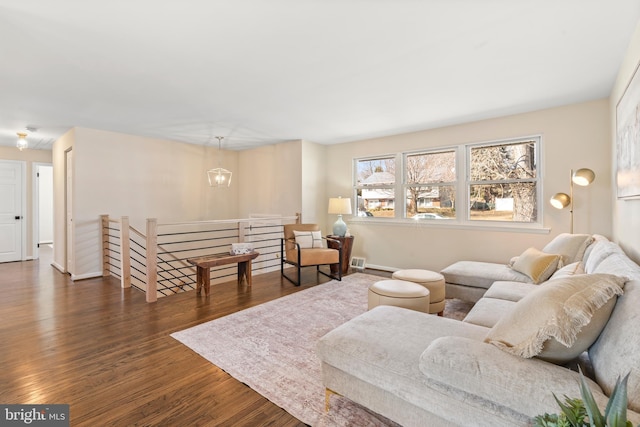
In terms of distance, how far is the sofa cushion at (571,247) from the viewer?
2924 millimetres

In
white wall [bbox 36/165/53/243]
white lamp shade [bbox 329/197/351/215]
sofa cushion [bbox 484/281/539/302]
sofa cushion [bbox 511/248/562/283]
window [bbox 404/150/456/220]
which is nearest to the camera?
sofa cushion [bbox 484/281/539/302]

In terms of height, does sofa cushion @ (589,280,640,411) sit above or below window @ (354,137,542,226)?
below

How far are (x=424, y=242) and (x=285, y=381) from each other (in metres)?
3.51

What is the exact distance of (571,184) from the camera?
3619 millimetres

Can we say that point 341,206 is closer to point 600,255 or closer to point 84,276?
point 600,255

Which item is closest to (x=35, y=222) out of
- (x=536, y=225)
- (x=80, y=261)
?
(x=80, y=261)

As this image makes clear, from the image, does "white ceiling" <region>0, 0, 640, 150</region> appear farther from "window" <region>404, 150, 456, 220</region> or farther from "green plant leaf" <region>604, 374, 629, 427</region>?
"green plant leaf" <region>604, 374, 629, 427</region>

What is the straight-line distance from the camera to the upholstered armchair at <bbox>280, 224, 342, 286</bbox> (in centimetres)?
452

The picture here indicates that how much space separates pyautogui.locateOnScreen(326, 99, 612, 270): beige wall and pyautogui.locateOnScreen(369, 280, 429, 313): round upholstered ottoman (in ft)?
6.84

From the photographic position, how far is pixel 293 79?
296 centimetres

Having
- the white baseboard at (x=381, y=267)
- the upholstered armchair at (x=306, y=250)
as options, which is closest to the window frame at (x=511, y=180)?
the white baseboard at (x=381, y=267)

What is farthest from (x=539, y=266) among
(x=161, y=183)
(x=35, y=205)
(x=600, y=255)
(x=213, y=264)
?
(x=35, y=205)

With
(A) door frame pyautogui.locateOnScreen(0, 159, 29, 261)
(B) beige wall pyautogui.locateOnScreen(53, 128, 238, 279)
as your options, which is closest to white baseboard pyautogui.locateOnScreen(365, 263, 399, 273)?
(B) beige wall pyautogui.locateOnScreen(53, 128, 238, 279)

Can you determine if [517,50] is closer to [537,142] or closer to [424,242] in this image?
[537,142]
